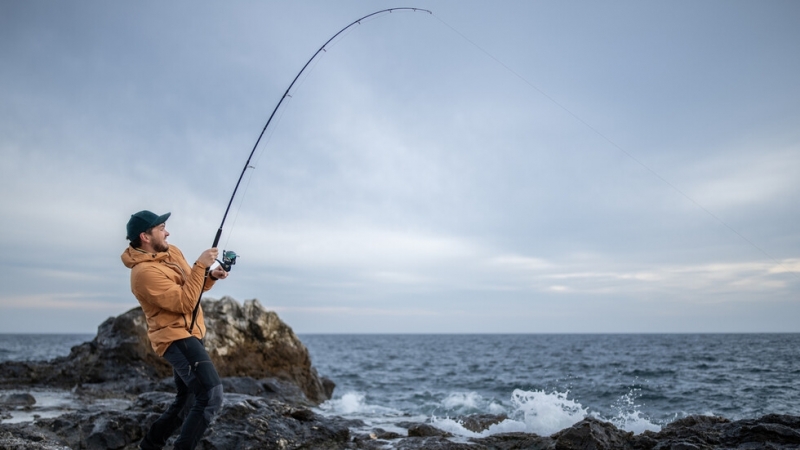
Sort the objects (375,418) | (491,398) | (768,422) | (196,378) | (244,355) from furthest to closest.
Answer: (491,398)
(244,355)
(375,418)
(768,422)
(196,378)

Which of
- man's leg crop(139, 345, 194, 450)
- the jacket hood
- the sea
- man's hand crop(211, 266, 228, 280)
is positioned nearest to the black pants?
man's leg crop(139, 345, 194, 450)

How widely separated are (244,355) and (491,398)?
22.2 ft

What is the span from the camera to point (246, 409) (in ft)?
20.4

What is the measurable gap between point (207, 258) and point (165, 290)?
41 centimetres

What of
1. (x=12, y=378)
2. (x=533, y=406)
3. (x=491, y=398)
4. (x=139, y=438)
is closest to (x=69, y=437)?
(x=139, y=438)

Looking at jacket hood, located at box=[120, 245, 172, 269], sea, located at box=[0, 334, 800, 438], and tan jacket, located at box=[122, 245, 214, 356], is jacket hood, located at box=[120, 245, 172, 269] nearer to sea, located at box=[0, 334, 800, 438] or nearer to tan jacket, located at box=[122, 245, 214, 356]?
tan jacket, located at box=[122, 245, 214, 356]

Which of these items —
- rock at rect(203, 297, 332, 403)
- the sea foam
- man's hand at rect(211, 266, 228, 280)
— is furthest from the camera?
rock at rect(203, 297, 332, 403)

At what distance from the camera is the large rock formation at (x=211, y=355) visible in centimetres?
1288

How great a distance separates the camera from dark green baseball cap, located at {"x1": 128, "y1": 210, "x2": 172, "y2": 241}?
4.30 m

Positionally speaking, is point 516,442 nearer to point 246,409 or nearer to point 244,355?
point 246,409

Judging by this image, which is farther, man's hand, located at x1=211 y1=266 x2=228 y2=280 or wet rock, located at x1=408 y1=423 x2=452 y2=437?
wet rock, located at x1=408 y1=423 x2=452 y2=437

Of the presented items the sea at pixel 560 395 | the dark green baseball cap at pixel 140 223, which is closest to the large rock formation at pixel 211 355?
the sea at pixel 560 395


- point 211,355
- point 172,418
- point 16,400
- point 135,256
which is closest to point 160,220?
point 135,256

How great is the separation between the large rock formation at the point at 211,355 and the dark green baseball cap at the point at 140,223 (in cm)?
907
